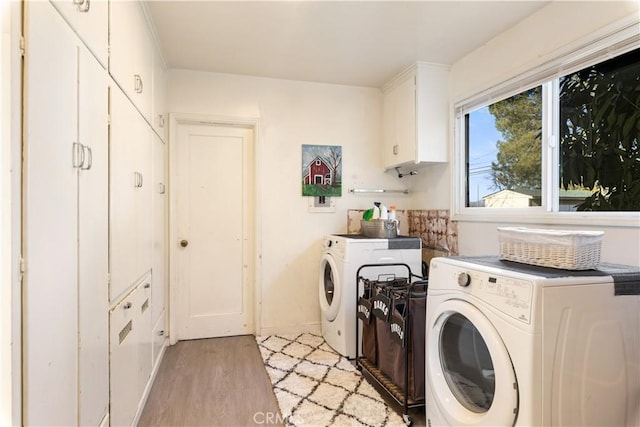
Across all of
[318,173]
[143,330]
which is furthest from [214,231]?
[143,330]

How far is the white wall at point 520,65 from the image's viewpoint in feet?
5.57

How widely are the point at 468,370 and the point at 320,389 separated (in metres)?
1.02

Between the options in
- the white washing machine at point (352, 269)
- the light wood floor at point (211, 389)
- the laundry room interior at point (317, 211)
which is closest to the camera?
the laundry room interior at point (317, 211)

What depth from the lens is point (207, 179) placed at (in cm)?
312

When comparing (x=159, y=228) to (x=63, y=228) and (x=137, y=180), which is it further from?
(x=63, y=228)

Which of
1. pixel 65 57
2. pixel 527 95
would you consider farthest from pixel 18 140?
pixel 527 95

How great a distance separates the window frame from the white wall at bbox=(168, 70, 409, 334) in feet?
3.35

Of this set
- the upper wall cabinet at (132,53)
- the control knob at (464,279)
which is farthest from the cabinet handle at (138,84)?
the control knob at (464,279)

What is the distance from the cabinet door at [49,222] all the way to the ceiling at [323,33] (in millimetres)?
1313

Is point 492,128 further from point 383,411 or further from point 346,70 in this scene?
point 383,411

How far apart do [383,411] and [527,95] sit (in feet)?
7.06

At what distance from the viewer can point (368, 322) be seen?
92.9 inches

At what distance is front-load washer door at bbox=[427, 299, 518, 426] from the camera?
1.23 metres

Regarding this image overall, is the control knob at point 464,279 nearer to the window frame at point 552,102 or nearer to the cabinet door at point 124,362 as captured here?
the window frame at point 552,102
